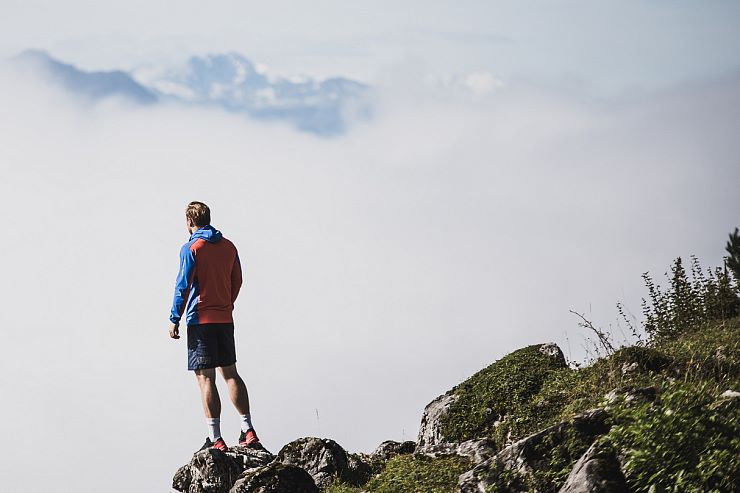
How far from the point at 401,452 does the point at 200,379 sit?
304cm

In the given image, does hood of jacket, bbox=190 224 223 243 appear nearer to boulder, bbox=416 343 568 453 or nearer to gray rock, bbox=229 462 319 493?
gray rock, bbox=229 462 319 493

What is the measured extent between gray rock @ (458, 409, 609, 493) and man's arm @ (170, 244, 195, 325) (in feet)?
17.4

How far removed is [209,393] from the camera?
12.5m

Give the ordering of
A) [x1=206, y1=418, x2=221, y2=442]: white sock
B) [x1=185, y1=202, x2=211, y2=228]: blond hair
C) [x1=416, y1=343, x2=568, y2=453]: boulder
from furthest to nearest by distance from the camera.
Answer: [x1=185, y1=202, x2=211, y2=228]: blond hair < [x1=416, y1=343, x2=568, y2=453]: boulder < [x1=206, y1=418, x2=221, y2=442]: white sock

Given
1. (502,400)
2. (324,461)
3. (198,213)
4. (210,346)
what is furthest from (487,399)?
(198,213)

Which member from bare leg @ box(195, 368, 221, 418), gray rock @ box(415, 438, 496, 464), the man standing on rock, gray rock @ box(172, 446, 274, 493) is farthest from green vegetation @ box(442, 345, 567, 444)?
bare leg @ box(195, 368, 221, 418)

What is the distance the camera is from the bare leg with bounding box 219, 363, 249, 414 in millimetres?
12641

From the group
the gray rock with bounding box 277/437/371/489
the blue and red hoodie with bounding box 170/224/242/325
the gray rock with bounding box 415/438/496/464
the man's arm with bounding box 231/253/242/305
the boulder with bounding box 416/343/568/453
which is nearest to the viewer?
the gray rock with bounding box 415/438/496/464

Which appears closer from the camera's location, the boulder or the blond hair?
the boulder

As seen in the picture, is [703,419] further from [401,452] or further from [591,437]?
[401,452]

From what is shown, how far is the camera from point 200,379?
12.6m

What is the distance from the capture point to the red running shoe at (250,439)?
12.6 m

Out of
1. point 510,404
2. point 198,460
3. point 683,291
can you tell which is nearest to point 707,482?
point 510,404

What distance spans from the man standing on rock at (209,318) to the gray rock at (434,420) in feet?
8.07
